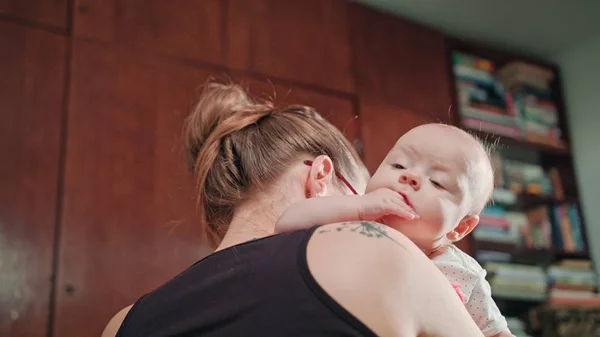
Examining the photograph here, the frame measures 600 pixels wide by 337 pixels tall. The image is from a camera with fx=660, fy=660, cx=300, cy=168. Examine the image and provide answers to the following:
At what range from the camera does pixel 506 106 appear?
3.76 m

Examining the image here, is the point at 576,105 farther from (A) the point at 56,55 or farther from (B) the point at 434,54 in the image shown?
(A) the point at 56,55

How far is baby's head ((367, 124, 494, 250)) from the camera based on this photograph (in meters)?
1.03

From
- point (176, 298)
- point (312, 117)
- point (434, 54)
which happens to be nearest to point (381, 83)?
point (434, 54)

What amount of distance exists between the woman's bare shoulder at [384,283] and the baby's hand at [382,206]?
0.11 m

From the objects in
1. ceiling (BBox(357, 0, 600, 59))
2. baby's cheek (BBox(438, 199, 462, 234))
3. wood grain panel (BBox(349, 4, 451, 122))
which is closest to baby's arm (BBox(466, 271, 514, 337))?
baby's cheek (BBox(438, 199, 462, 234))

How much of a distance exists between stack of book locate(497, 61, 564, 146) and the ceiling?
16 centimetres

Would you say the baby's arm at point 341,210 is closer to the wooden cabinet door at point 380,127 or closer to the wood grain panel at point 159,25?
the wood grain panel at point 159,25

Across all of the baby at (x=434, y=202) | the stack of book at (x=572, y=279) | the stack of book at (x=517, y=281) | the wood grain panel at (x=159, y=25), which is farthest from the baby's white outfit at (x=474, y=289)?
the stack of book at (x=572, y=279)

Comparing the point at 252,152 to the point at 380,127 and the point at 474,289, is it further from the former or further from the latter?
the point at 380,127

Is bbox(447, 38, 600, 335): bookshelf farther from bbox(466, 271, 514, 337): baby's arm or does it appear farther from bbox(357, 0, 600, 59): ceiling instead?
bbox(466, 271, 514, 337): baby's arm

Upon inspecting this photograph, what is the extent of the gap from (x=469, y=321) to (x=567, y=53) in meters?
3.56

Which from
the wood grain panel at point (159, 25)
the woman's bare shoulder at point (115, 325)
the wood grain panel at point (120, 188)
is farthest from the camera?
the wood grain panel at point (159, 25)

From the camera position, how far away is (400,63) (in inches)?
133

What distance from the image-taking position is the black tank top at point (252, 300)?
788 mm
